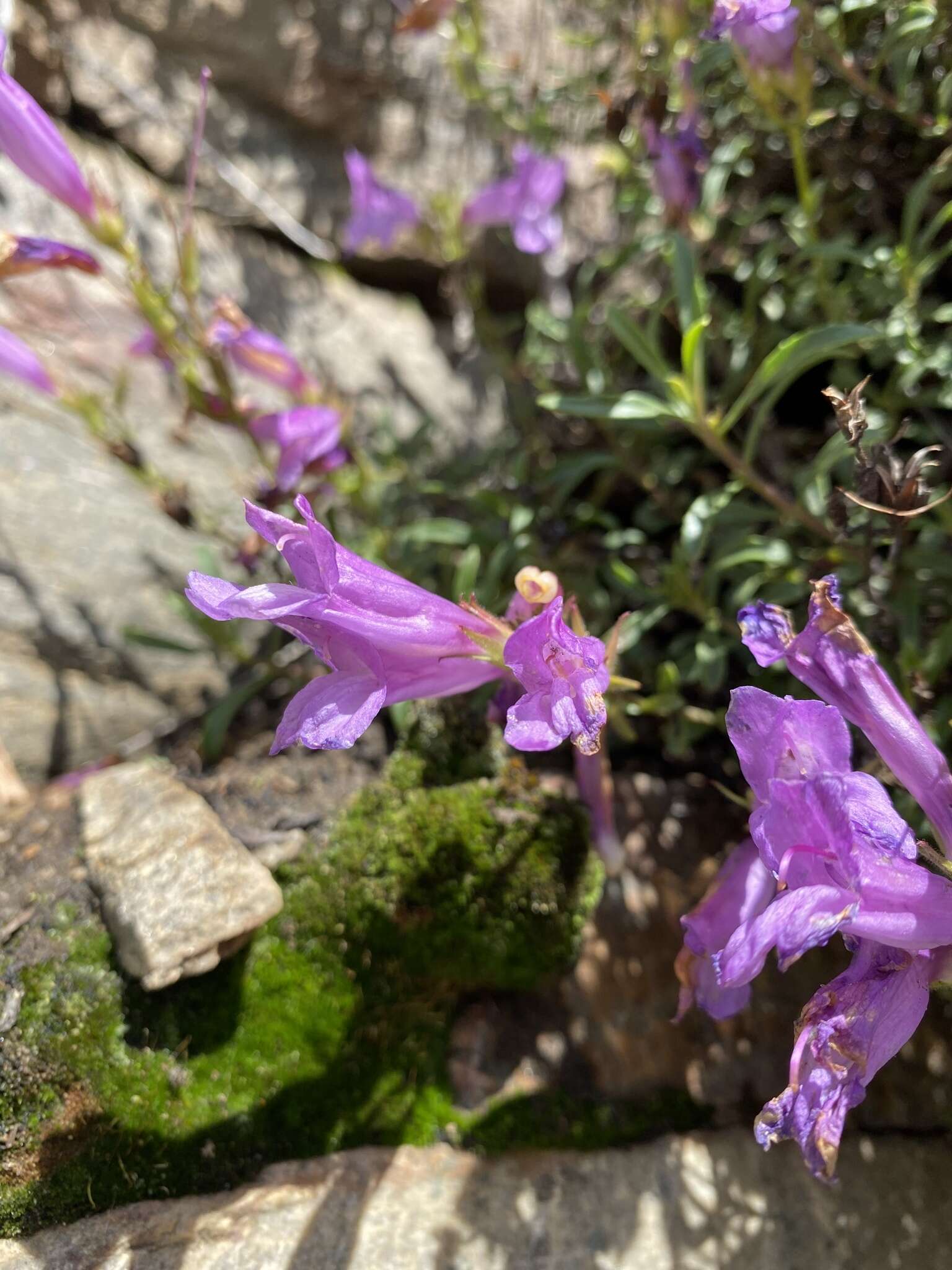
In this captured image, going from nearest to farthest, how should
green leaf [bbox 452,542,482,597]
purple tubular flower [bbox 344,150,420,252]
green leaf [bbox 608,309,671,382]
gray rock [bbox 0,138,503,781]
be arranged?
green leaf [bbox 608,309,671,382] < green leaf [bbox 452,542,482,597] < gray rock [bbox 0,138,503,781] < purple tubular flower [bbox 344,150,420,252]

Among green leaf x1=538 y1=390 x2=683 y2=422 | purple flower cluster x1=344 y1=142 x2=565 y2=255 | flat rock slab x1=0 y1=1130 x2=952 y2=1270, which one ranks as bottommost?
flat rock slab x1=0 y1=1130 x2=952 y2=1270

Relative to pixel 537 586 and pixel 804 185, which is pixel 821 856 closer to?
pixel 537 586

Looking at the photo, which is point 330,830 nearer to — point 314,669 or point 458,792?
point 458,792

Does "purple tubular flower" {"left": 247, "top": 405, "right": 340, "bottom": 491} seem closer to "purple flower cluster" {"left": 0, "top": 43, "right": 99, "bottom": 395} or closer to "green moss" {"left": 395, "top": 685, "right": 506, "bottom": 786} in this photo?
"purple flower cluster" {"left": 0, "top": 43, "right": 99, "bottom": 395}

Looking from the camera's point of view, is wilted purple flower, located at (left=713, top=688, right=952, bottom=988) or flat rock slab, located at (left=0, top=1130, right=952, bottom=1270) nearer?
wilted purple flower, located at (left=713, top=688, right=952, bottom=988)

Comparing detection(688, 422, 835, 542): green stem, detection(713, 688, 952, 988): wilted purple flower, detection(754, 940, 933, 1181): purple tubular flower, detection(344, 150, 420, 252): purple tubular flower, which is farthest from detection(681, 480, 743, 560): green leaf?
detection(344, 150, 420, 252): purple tubular flower

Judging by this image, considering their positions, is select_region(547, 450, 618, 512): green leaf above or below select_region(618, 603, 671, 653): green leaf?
above
